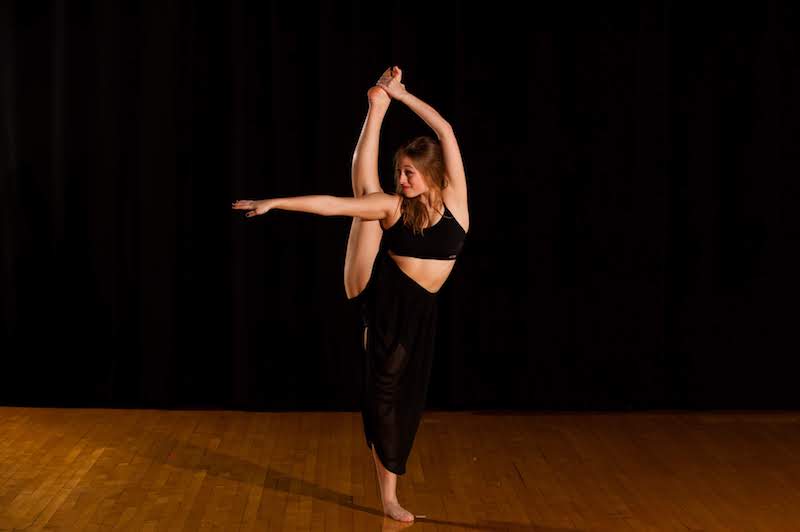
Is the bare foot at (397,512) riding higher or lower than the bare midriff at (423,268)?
lower

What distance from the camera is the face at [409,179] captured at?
3.88 metres

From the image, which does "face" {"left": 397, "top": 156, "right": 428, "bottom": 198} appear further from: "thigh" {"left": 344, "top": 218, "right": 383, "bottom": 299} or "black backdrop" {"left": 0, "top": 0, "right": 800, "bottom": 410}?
"black backdrop" {"left": 0, "top": 0, "right": 800, "bottom": 410}

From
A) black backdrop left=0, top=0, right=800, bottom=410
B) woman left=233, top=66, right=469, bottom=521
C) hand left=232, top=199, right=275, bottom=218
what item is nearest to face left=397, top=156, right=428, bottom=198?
woman left=233, top=66, right=469, bottom=521

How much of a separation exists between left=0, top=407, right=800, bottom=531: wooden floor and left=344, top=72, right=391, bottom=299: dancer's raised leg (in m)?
0.85

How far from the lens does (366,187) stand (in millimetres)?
4000

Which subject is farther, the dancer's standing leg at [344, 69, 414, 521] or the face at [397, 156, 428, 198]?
the dancer's standing leg at [344, 69, 414, 521]

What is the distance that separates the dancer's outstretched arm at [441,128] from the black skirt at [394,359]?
36cm

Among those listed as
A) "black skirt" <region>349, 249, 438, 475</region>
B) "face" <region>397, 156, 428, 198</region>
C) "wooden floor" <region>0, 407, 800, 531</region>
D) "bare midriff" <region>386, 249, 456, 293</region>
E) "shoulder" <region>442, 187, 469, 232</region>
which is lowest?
"wooden floor" <region>0, 407, 800, 531</region>

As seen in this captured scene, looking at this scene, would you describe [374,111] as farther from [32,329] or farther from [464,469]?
[32,329]

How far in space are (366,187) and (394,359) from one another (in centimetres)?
60

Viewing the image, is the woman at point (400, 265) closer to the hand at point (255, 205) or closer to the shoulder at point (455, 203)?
the shoulder at point (455, 203)

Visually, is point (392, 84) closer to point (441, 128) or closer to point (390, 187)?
point (441, 128)

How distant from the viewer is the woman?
3920 mm

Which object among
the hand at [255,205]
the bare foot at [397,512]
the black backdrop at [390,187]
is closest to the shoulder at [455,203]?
the hand at [255,205]
